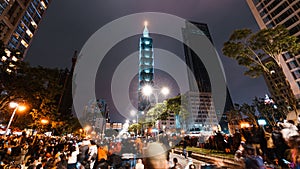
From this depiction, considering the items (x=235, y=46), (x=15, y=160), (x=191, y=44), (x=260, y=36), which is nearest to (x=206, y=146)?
(x=235, y=46)

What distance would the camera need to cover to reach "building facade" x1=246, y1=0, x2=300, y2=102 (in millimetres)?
35500

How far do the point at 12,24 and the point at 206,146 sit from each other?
51762 mm

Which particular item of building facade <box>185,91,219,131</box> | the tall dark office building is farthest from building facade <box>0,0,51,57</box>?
the tall dark office building

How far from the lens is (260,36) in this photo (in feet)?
45.8

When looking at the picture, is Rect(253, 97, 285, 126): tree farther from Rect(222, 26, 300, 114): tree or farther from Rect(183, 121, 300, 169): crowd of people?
Rect(183, 121, 300, 169): crowd of people

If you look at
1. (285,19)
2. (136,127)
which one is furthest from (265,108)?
(136,127)

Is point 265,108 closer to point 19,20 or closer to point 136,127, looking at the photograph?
point 136,127

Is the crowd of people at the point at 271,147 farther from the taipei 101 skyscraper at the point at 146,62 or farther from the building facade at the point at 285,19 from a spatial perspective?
the taipei 101 skyscraper at the point at 146,62

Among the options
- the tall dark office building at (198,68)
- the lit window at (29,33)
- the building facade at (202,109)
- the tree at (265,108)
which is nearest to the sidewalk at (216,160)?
the tree at (265,108)

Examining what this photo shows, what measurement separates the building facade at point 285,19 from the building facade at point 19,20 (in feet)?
198

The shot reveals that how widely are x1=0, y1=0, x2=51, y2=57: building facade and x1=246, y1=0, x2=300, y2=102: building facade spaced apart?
60255mm

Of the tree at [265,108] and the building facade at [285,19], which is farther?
the tree at [265,108]

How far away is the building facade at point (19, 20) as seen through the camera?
3522 cm

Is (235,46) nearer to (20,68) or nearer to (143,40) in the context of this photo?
(20,68)
